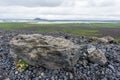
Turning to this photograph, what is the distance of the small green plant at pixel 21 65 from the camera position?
766 inches

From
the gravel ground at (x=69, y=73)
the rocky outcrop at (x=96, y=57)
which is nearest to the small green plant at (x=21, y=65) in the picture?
the gravel ground at (x=69, y=73)

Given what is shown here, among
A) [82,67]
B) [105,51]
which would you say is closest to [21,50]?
[82,67]

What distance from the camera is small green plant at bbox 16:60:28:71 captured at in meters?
19.5

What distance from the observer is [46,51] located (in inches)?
735

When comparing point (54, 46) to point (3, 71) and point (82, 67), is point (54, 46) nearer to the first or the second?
point (82, 67)

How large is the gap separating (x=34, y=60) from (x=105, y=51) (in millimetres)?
7716

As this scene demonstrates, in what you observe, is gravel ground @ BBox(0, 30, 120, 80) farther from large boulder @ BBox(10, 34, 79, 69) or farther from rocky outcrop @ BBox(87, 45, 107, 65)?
large boulder @ BBox(10, 34, 79, 69)

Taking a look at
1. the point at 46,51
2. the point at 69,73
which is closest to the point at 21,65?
the point at 46,51

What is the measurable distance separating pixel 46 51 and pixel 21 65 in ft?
9.16

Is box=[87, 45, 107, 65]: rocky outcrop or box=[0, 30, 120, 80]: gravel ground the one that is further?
box=[87, 45, 107, 65]: rocky outcrop

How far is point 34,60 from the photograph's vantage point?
19.0 m

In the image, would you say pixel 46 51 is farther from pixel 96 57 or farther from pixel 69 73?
pixel 96 57

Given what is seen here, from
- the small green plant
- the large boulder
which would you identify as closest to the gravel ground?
the small green plant

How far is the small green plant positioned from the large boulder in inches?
14.5
